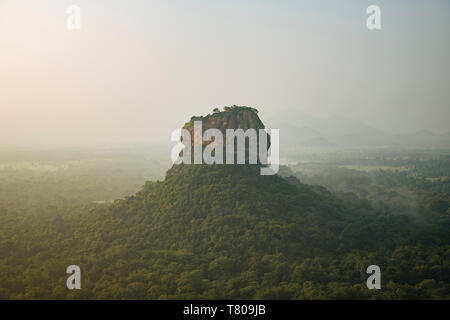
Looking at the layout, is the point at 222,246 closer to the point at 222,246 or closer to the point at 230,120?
the point at 222,246

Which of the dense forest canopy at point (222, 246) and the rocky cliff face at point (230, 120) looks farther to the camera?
the rocky cliff face at point (230, 120)

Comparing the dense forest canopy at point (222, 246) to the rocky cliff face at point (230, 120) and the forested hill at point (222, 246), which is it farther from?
the rocky cliff face at point (230, 120)

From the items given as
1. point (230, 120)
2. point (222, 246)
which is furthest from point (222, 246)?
point (230, 120)

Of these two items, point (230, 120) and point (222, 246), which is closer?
point (222, 246)

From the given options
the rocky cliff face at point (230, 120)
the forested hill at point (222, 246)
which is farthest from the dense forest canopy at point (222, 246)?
the rocky cliff face at point (230, 120)

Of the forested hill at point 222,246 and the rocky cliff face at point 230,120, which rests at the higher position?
the rocky cliff face at point 230,120

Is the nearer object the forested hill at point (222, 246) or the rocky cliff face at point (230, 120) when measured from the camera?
the forested hill at point (222, 246)

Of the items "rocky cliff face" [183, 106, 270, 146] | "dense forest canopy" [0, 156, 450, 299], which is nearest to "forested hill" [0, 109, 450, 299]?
"dense forest canopy" [0, 156, 450, 299]

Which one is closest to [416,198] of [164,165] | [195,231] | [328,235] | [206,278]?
[328,235]
